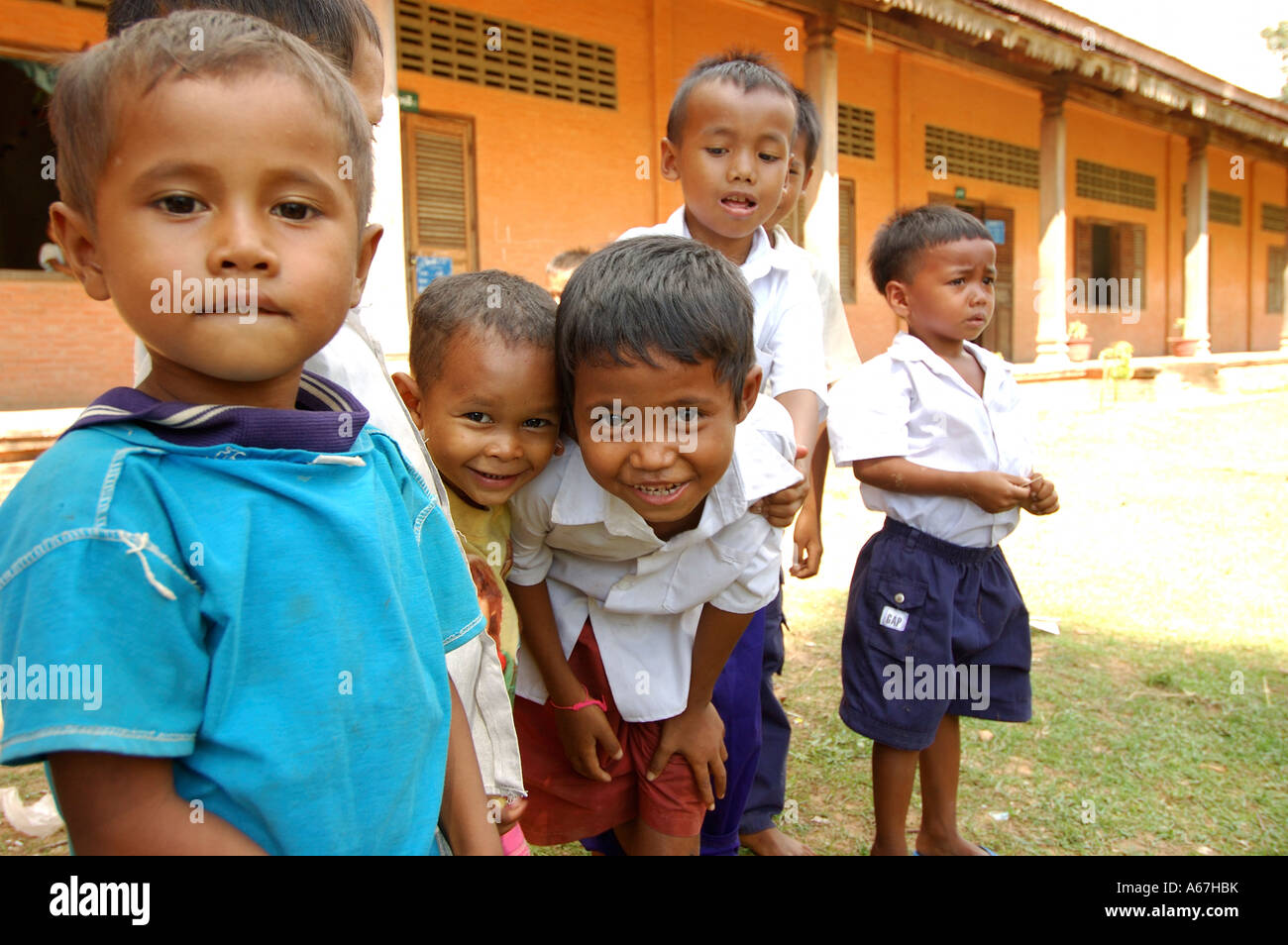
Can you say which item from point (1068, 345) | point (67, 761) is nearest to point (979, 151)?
point (1068, 345)

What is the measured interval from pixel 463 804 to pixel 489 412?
624 millimetres

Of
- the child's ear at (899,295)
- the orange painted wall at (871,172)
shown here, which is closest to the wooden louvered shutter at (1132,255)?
the orange painted wall at (871,172)

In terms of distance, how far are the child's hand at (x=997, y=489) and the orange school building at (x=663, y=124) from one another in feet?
4.49

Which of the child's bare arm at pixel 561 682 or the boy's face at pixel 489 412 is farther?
the child's bare arm at pixel 561 682

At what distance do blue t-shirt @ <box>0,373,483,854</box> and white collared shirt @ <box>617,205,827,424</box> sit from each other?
1.33 meters

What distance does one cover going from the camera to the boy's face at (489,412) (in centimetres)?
149

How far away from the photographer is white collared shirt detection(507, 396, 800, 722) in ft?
5.22

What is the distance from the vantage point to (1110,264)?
15.9 meters

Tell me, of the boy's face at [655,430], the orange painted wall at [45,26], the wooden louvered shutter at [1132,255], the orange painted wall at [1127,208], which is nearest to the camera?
the boy's face at [655,430]

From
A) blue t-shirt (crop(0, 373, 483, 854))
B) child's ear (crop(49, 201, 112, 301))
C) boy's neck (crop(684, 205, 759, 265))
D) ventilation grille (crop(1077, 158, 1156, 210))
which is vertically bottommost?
blue t-shirt (crop(0, 373, 483, 854))

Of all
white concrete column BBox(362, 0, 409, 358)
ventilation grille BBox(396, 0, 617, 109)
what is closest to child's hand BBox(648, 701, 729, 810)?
white concrete column BBox(362, 0, 409, 358)

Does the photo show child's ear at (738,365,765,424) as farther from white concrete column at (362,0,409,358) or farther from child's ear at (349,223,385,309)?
white concrete column at (362,0,409,358)

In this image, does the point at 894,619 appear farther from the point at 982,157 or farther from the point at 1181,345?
the point at 1181,345

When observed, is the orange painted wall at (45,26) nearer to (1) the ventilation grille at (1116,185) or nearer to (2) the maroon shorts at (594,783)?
(2) the maroon shorts at (594,783)
